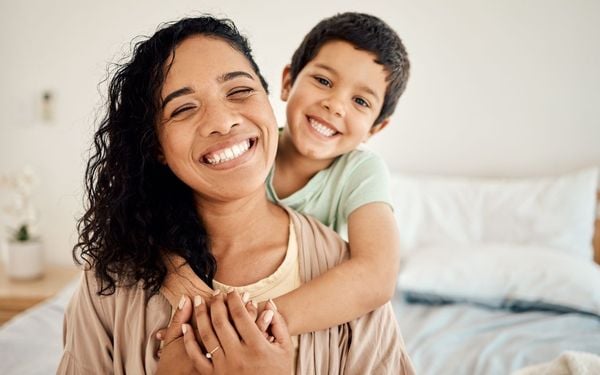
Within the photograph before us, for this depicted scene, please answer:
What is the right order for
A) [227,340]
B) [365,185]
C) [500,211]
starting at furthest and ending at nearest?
[500,211]
[365,185]
[227,340]

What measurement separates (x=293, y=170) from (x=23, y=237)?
216 centimetres

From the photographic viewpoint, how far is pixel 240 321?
899 mm

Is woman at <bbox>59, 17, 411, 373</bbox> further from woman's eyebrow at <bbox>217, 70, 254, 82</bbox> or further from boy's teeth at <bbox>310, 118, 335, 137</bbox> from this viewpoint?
boy's teeth at <bbox>310, 118, 335, 137</bbox>

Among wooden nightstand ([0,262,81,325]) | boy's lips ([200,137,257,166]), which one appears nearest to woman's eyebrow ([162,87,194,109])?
boy's lips ([200,137,257,166])

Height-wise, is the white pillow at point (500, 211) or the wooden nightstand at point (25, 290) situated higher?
the white pillow at point (500, 211)

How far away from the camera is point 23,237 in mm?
2896

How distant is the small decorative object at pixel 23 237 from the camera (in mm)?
2859

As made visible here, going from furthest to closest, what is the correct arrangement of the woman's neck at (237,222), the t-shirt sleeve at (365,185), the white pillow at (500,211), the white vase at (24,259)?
the white vase at (24,259)
the white pillow at (500,211)
the t-shirt sleeve at (365,185)
the woman's neck at (237,222)

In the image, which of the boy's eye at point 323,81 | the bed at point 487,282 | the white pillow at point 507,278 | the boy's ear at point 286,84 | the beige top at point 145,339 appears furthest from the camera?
the white pillow at point 507,278

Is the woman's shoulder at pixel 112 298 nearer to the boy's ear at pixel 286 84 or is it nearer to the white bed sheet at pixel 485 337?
the boy's ear at pixel 286 84

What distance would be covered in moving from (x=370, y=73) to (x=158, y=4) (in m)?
1.97

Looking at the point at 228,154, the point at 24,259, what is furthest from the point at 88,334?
the point at 24,259

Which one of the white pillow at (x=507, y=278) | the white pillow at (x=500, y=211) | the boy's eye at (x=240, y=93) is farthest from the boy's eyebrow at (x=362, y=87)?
the white pillow at (x=500, y=211)

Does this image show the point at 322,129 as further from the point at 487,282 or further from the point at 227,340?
the point at 487,282
